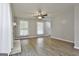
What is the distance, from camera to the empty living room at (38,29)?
2989 millimetres

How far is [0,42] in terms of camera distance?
9.24ft

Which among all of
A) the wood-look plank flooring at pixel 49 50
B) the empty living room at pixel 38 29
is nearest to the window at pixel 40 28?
the empty living room at pixel 38 29

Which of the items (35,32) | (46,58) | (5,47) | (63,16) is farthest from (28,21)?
(46,58)

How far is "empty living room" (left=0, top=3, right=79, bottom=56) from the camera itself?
2989 mm

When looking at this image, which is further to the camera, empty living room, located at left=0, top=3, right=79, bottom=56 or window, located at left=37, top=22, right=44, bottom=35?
window, located at left=37, top=22, right=44, bottom=35

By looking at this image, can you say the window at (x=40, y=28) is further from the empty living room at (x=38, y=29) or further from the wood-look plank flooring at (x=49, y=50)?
the wood-look plank flooring at (x=49, y=50)

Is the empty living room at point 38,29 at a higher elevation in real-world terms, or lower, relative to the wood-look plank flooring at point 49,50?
higher

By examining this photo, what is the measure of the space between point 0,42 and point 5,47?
22 centimetres

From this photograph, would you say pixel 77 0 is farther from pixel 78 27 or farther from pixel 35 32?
pixel 35 32

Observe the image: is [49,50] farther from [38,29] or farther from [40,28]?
[40,28]

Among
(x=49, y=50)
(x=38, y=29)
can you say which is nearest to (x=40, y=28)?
(x=38, y=29)

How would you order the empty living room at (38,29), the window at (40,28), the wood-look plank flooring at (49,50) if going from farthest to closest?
the window at (40,28), the wood-look plank flooring at (49,50), the empty living room at (38,29)

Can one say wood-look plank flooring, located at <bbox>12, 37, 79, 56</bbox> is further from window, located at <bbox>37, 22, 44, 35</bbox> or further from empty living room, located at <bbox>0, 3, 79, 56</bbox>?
window, located at <bbox>37, 22, 44, 35</bbox>

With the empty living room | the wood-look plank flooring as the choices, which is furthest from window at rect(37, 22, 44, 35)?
the wood-look plank flooring
